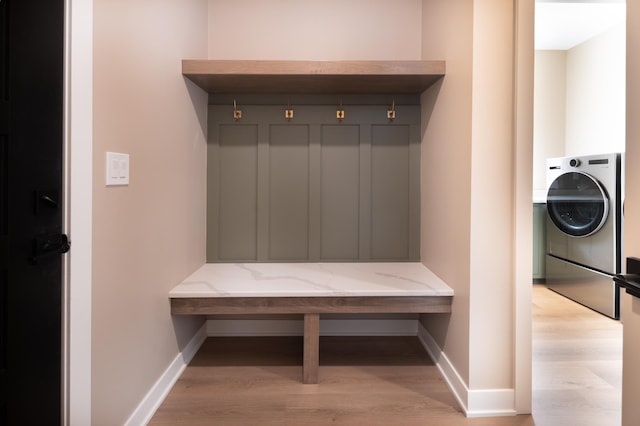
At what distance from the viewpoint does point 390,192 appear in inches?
109

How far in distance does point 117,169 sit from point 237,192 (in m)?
1.29

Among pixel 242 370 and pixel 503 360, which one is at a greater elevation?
pixel 503 360

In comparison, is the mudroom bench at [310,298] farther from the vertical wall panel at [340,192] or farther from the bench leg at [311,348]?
the vertical wall panel at [340,192]

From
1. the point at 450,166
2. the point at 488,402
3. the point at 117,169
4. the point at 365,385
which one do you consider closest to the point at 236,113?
the point at 117,169

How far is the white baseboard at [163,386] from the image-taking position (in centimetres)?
174

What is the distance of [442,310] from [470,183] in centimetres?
70

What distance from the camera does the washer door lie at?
3270mm

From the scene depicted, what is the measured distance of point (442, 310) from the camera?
213 centimetres

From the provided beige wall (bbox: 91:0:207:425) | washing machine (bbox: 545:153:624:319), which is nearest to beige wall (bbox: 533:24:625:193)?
washing machine (bbox: 545:153:624:319)

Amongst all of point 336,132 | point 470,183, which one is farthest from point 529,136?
point 336,132

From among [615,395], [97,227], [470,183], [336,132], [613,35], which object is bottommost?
[615,395]

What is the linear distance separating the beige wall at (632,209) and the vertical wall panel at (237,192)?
2.08 metres

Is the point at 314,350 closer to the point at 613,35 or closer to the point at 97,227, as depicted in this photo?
the point at 97,227

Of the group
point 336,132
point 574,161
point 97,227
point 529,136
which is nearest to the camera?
point 97,227
